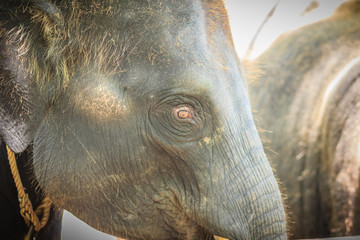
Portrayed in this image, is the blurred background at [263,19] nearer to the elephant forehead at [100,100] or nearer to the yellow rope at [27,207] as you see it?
the yellow rope at [27,207]

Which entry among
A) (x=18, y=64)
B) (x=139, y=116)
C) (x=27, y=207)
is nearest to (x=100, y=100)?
(x=139, y=116)

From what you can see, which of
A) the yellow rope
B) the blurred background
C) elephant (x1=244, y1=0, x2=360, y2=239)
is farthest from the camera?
elephant (x1=244, y1=0, x2=360, y2=239)

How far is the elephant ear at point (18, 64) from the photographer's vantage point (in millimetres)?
759

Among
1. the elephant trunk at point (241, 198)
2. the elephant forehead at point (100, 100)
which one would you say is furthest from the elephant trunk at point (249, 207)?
the elephant forehead at point (100, 100)

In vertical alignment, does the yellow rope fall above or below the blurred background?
below

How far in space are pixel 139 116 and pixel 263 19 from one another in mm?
1261

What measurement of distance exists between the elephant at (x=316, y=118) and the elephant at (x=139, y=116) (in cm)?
121

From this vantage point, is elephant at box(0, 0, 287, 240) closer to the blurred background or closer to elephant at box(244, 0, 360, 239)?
the blurred background

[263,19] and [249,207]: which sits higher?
[263,19]

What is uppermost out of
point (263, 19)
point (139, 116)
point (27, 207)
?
point (263, 19)

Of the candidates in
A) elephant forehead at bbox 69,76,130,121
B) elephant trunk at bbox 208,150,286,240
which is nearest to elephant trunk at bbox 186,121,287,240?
elephant trunk at bbox 208,150,286,240

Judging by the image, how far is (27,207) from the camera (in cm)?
88

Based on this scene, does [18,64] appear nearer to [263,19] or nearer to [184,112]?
[184,112]

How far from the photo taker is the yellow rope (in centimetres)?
85
